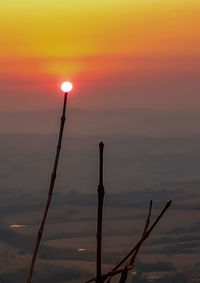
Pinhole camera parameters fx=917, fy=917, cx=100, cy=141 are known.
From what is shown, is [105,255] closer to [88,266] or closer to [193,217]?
[88,266]

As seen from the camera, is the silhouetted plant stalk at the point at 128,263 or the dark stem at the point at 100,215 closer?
the dark stem at the point at 100,215

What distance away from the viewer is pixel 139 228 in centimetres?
16912

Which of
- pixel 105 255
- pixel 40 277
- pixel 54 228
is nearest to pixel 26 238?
pixel 54 228

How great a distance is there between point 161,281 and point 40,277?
2417cm

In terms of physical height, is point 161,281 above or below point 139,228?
below

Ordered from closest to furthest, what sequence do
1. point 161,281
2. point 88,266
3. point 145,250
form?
1. point 88,266
2. point 161,281
3. point 145,250

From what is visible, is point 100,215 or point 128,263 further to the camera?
point 128,263

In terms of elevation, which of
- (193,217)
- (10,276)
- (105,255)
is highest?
(193,217)

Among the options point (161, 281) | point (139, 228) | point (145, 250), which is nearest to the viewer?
point (161, 281)

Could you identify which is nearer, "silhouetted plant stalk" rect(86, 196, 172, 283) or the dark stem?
the dark stem

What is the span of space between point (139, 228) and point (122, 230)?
677 cm

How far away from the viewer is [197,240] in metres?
174

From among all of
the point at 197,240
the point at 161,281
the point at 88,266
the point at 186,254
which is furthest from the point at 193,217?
the point at 88,266

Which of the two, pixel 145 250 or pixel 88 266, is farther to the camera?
pixel 145 250
